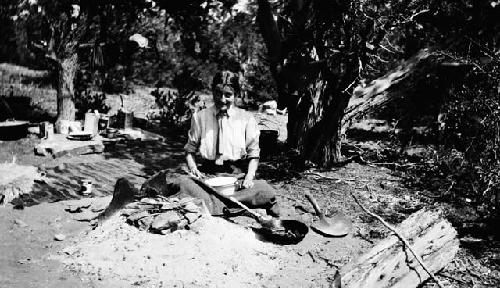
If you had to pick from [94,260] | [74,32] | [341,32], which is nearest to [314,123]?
[341,32]

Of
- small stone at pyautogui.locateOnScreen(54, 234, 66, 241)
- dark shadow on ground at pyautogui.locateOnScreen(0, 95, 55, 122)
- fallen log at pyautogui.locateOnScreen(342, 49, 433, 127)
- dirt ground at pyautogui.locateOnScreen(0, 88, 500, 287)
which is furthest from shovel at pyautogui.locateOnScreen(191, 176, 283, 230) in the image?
dark shadow on ground at pyautogui.locateOnScreen(0, 95, 55, 122)

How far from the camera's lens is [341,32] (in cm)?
689

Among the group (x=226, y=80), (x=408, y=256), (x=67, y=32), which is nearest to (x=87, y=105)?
(x=67, y=32)

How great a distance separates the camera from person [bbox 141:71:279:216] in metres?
4.53

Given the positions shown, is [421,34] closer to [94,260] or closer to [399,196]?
[399,196]

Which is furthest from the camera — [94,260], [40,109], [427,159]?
[40,109]

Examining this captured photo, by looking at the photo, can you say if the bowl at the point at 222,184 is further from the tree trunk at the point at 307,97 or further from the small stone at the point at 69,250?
the tree trunk at the point at 307,97

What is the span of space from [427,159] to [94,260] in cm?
473

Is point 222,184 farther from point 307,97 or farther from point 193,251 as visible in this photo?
point 307,97

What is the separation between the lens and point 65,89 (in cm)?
882

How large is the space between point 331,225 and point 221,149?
4.41ft

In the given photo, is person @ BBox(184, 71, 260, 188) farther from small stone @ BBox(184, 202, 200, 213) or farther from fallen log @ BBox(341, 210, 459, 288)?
fallen log @ BBox(341, 210, 459, 288)

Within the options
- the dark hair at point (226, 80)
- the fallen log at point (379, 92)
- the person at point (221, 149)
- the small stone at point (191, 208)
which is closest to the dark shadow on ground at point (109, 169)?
the person at point (221, 149)

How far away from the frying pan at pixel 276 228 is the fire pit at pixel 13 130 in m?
5.06
